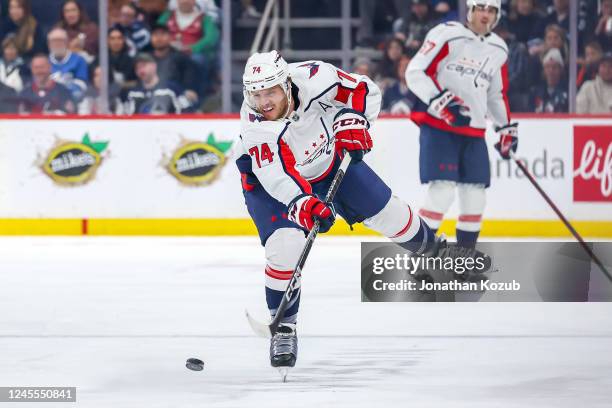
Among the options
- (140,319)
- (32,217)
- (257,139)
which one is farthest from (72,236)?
(257,139)

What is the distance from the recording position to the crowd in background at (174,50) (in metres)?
8.53

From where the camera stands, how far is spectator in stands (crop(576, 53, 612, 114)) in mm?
8328

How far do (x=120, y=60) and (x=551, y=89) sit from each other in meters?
2.69

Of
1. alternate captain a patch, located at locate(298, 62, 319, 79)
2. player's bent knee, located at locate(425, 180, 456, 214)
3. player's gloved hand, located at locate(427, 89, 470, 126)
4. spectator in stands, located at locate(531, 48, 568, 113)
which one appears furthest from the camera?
spectator in stands, located at locate(531, 48, 568, 113)

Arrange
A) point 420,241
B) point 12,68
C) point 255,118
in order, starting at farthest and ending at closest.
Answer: point 12,68 < point 420,241 < point 255,118

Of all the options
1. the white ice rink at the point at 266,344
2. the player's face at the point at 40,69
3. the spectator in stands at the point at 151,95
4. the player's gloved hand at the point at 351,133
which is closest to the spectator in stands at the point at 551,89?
the spectator in stands at the point at 151,95

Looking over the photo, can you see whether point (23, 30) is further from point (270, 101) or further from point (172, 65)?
point (270, 101)

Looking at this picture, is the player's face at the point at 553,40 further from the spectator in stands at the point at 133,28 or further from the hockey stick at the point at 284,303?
the hockey stick at the point at 284,303

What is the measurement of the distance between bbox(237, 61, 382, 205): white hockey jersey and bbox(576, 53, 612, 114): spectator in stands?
13.8 feet

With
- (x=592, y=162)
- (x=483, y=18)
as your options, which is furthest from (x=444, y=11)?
(x=483, y=18)

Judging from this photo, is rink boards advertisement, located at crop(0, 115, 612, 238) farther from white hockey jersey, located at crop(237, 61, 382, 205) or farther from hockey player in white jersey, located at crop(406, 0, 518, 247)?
white hockey jersey, located at crop(237, 61, 382, 205)

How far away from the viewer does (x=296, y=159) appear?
13.8 feet

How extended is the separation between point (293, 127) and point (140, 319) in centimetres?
118

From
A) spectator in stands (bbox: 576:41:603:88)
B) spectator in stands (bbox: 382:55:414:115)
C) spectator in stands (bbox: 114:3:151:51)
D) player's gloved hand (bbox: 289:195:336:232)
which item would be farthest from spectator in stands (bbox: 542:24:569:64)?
player's gloved hand (bbox: 289:195:336:232)
